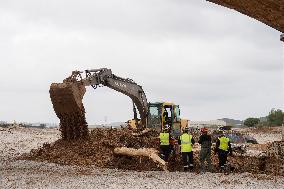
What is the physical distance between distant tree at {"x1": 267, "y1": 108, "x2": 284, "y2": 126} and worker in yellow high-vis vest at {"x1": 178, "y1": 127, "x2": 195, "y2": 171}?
216 ft

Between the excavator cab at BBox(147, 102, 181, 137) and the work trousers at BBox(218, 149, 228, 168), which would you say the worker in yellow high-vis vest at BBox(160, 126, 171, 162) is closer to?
the work trousers at BBox(218, 149, 228, 168)

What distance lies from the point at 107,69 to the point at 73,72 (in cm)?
269

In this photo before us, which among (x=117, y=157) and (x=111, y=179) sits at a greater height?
(x=117, y=157)

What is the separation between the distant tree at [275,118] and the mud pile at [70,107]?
63.7 meters

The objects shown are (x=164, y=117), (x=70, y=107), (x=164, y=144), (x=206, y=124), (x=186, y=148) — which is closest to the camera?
(x=186, y=148)

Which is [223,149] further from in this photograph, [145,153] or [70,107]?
[70,107]

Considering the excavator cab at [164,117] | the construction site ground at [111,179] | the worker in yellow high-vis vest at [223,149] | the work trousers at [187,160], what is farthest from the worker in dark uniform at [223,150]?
the excavator cab at [164,117]

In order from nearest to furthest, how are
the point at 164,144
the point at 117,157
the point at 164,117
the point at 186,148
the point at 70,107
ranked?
the point at 186,148, the point at 164,144, the point at 117,157, the point at 70,107, the point at 164,117

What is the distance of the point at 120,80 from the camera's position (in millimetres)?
22531

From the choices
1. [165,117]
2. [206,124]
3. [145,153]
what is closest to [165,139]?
[145,153]

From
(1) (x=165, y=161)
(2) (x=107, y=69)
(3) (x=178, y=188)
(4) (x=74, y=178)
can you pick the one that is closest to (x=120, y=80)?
(2) (x=107, y=69)

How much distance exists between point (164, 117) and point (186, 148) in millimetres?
6206

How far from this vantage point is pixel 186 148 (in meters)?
15.7

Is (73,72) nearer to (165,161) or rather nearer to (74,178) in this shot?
(165,161)
